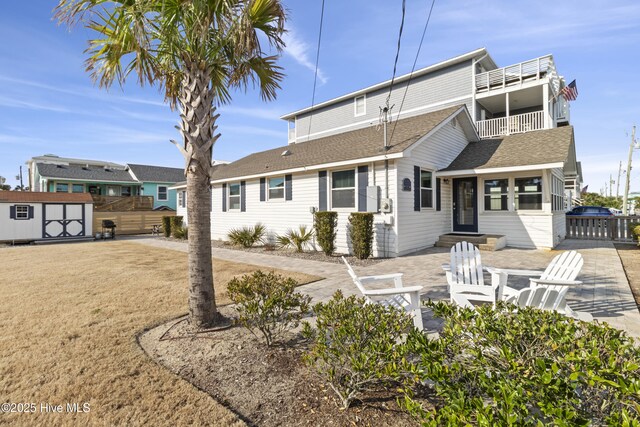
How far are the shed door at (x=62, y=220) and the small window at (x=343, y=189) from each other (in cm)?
1632

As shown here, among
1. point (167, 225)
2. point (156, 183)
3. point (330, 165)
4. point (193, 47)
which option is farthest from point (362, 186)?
point (156, 183)

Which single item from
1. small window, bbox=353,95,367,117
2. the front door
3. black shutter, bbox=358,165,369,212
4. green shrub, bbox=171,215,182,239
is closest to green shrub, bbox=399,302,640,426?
black shutter, bbox=358,165,369,212

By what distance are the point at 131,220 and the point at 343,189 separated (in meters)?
17.9

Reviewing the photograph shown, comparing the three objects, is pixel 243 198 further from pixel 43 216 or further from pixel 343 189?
pixel 43 216

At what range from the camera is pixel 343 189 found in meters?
10.8

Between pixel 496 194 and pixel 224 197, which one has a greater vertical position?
pixel 224 197

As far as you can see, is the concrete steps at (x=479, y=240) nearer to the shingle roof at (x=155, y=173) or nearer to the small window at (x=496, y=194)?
the small window at (x=496, y=194)

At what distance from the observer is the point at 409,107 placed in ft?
64.9

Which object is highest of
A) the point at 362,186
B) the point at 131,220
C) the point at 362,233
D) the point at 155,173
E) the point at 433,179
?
the point at 155,173

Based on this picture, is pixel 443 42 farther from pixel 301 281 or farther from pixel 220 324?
pixel 220 324

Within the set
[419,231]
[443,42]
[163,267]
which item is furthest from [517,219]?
[163,267]

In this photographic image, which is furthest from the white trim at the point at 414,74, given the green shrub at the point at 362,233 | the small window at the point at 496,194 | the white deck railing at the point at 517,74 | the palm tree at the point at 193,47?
the palm tree at the point at 193,47

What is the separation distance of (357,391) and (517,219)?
11.3 metres

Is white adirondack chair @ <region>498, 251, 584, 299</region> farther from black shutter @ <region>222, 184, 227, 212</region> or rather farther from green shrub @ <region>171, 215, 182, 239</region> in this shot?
green shrub @ <region>171, 215, 182, 239</region>
